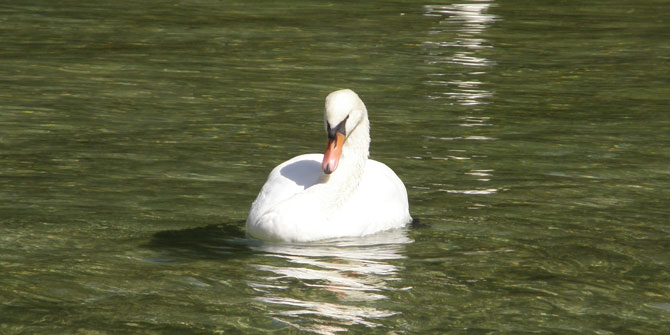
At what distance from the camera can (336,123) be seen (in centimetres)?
941

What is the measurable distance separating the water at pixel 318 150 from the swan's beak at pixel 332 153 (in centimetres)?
55

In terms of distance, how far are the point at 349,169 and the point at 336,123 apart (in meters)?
0.57

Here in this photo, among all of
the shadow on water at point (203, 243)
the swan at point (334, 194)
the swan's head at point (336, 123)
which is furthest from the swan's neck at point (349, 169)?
the shadow on water at point (203, 243)

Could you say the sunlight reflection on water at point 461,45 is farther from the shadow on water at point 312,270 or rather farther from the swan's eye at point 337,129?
the shadow on water at point 312,270

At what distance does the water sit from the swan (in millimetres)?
197

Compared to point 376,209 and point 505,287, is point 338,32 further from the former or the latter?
point 505,287

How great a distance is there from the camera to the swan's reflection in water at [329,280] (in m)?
7.45

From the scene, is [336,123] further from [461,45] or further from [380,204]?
[461,45]

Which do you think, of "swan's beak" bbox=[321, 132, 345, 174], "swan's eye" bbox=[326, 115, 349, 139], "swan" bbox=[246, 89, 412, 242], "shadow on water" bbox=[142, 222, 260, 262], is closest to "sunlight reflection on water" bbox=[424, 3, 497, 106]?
"swan" bbox=[246, 89, 412, 242]

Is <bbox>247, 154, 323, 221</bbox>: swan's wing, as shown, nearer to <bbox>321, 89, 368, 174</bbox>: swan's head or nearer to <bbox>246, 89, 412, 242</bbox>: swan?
<bbox>246, 89, 412, 242</bbox>: swan

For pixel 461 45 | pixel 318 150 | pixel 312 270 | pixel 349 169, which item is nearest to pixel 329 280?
pixel 312 270

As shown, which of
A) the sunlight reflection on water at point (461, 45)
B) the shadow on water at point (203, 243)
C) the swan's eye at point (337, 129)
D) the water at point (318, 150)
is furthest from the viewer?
the sunlight reflection on water at point (461, 45)

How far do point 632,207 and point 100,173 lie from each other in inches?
178

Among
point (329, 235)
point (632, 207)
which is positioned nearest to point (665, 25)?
point (632, 207)
